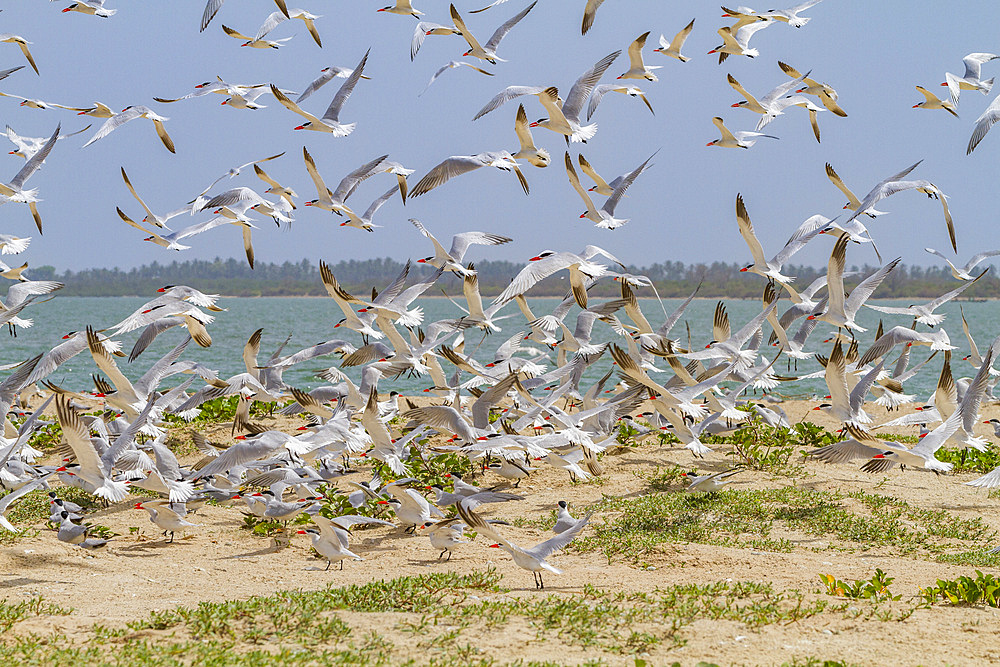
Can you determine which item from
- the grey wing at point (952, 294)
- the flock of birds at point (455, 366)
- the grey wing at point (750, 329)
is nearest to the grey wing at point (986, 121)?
the flock of birds at point (455, 366)

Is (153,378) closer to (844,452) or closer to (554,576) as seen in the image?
(554,576)

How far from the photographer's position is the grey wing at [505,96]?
445 inches

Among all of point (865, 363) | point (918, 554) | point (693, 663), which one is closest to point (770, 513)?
point (918, 554)

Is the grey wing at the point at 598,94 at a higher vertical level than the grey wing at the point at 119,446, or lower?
higher

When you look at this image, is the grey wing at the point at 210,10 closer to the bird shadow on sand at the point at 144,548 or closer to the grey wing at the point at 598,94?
the grey wing at the point at 598,94

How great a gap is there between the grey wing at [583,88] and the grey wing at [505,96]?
0.83 meters

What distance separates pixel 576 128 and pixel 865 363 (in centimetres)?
526

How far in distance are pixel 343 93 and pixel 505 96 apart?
3.10m

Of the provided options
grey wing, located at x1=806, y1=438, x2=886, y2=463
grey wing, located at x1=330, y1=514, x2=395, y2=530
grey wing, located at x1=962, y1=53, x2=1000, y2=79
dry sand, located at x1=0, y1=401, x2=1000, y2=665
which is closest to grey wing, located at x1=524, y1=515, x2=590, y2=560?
dry sand, located at x1=0, y1=401, x2=1000, y2=665

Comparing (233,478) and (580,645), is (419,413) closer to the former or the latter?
(233,478)

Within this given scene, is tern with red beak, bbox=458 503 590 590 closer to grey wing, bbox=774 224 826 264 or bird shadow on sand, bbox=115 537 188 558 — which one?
bird shadow on sand, bbox=115 537 188 558

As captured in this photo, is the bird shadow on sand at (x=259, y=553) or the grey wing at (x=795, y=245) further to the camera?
the grey wing at (x=795, y=245)

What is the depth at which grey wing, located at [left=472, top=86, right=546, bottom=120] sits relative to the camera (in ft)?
37.1

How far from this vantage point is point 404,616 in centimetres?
568
